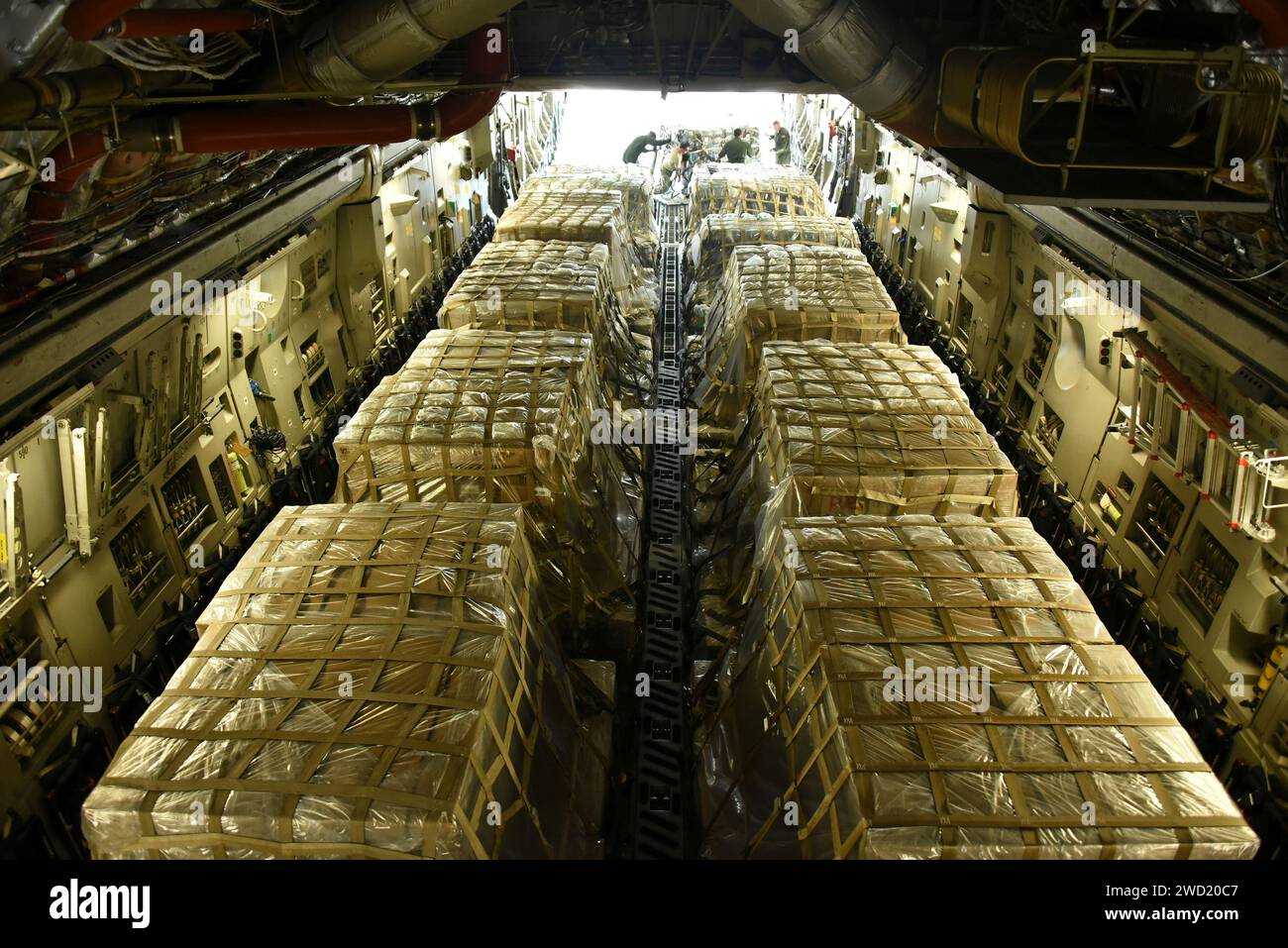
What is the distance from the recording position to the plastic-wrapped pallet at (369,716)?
10.2 feet

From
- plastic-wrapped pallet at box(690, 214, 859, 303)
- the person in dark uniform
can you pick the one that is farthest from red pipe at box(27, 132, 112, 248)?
the person in dark uniform

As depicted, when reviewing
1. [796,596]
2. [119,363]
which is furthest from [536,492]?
[119,363]

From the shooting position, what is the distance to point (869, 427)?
220 inches

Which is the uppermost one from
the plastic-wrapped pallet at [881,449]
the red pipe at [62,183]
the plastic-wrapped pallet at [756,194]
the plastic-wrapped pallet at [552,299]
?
the red pipe at [62,183]

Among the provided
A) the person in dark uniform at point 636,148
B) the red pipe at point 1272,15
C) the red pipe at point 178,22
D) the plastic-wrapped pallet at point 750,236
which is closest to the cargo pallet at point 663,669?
the plastic-wrapped pallet at point 750,236

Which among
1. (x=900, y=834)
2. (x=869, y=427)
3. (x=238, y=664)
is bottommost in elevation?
(x=900, y=834)

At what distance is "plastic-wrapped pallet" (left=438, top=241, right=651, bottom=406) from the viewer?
7746 mm

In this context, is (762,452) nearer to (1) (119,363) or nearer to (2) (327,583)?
(2) (327,583)

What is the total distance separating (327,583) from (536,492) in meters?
1.58

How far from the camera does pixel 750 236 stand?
449 inches

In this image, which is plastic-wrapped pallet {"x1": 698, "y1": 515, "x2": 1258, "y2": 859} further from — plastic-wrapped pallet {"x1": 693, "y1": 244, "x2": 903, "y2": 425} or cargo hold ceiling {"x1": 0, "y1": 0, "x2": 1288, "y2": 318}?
plastic-wrapped pallet {"x1": 693, "y1": 244, "x2": 903, "y2": 425}

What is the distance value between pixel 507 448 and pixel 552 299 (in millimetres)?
2853

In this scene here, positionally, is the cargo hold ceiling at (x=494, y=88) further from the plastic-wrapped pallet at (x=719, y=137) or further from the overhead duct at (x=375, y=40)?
the plastic-wrapped pallet at (x=719, y=137)

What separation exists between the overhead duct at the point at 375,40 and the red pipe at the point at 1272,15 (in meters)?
3.36
